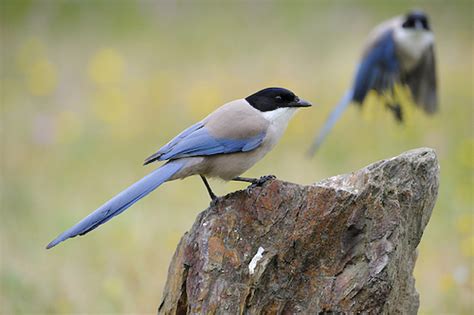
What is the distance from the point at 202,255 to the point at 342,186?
29.0 inches

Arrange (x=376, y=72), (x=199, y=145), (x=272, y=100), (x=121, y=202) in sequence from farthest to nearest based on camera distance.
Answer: (x=376, y=72) → (x=272, y=100) → (x=199, y=145) → (x=121, y=202)

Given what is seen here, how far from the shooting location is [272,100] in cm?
491

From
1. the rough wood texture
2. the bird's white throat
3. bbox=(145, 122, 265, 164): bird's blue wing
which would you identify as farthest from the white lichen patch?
the bird's white throat

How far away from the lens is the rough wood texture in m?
3.69

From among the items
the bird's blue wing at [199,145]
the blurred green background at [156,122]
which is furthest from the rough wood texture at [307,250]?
the blurred green background at [156,122]

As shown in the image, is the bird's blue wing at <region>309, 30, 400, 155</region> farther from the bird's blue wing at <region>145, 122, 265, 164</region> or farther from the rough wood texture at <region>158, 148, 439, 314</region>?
the rough wood texture at <region>158, 148, 439, 314</region>

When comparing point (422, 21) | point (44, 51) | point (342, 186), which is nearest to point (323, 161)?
point (422, 21)

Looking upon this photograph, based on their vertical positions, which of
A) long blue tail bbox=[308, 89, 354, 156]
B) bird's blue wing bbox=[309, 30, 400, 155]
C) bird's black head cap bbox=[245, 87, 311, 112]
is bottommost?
long blue tail bbox=[308, 89, 354, 156]

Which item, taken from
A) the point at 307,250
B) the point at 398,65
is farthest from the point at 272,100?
the point at 398,65

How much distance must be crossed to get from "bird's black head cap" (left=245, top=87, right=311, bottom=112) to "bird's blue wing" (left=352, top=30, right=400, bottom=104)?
4082 mm

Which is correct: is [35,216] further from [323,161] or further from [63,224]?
[323,161]

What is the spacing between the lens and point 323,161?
358 inches

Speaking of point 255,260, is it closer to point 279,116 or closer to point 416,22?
point 279,116

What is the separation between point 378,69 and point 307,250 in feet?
18.1
